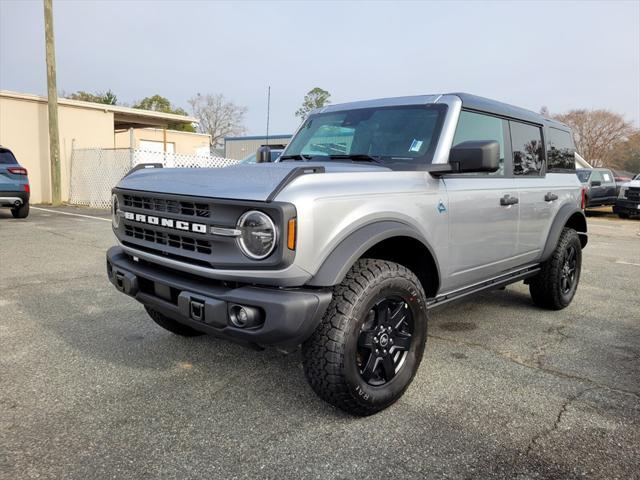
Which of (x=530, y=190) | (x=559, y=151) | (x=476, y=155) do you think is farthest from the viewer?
(x=559, y=151)

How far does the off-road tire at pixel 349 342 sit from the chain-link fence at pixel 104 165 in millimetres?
12740

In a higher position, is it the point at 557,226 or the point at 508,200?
the point at 508,200

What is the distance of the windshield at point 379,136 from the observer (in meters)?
3.25

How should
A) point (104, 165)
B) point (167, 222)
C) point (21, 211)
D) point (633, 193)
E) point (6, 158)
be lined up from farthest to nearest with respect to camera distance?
point (633, 193) → point (104, 165) → point (21, 211) → point (6, 158) → point (167, 222)

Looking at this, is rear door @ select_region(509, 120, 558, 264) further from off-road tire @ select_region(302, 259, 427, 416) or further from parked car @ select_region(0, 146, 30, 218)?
parked car @ select_region(0, 146, 30, 218)

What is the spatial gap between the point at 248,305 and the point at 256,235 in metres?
0.32

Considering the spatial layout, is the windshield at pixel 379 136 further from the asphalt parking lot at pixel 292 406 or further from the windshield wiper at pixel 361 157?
the asphalt parking lot at pixel 292 406

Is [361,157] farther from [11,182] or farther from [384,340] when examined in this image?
[11,182]

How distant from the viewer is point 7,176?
10859 mm

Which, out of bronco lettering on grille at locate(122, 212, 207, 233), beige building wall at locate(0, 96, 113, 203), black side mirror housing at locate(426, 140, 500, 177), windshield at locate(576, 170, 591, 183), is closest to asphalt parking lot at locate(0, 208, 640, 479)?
bronco lettering on grille at locate(122, 212, 207, 233)

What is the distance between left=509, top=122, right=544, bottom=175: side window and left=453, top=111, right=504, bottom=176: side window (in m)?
0.23

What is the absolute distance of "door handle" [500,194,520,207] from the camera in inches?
144

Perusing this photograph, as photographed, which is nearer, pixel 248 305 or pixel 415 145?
pixel 248 305

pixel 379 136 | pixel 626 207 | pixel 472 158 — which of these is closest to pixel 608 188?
pixel 626 207
